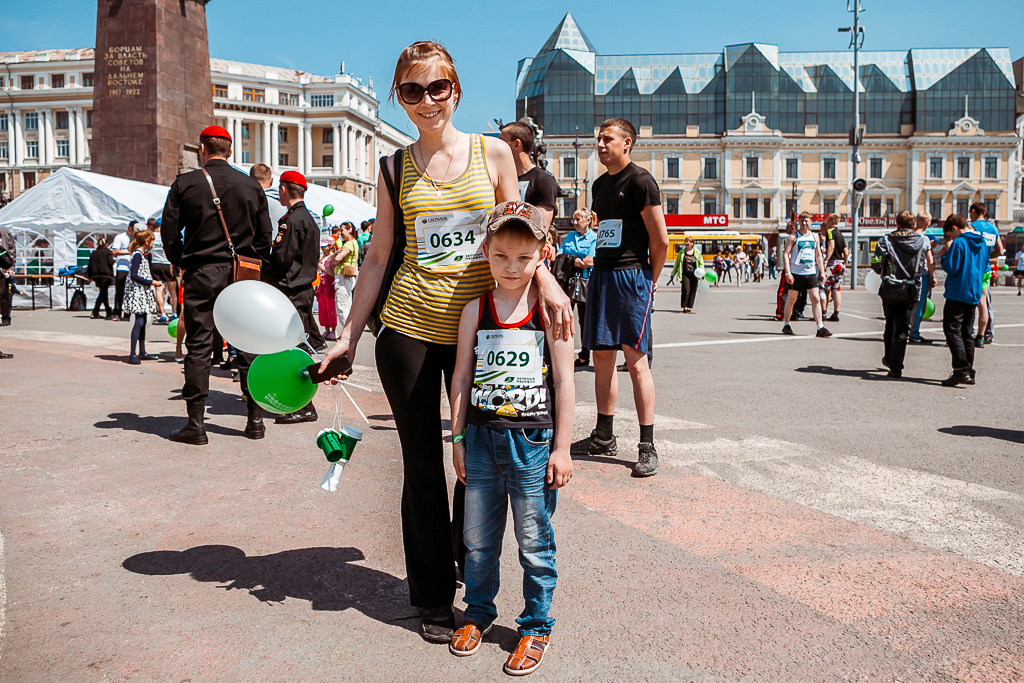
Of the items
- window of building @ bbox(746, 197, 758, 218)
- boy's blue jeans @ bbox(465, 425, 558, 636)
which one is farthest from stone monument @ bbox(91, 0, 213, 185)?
window of building @ bbox(746, 197, 758, 218)

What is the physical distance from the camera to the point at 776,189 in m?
86.4

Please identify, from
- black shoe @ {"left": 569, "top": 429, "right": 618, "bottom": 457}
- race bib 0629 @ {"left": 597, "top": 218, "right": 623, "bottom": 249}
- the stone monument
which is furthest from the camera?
the stone monument

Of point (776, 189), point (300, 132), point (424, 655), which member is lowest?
point (424, 655)

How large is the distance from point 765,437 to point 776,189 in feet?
280

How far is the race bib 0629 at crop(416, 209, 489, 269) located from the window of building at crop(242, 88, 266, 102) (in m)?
103

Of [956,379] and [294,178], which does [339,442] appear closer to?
[294,178]

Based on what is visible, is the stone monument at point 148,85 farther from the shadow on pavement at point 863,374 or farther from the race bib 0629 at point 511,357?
the race bib 0629 at point 511,357

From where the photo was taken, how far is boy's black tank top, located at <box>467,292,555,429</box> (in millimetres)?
2729

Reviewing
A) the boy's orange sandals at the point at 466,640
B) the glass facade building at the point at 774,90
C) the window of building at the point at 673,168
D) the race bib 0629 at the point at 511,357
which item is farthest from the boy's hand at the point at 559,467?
the window of building at the point at 673,168

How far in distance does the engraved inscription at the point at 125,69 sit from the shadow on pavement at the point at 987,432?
1980cm

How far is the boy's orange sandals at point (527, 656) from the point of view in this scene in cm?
264

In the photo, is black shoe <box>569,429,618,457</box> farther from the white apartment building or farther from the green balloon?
the white apartment building

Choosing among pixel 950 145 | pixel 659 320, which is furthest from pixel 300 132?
pixel 659 320

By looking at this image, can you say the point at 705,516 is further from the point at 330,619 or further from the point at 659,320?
the point at 659,320
